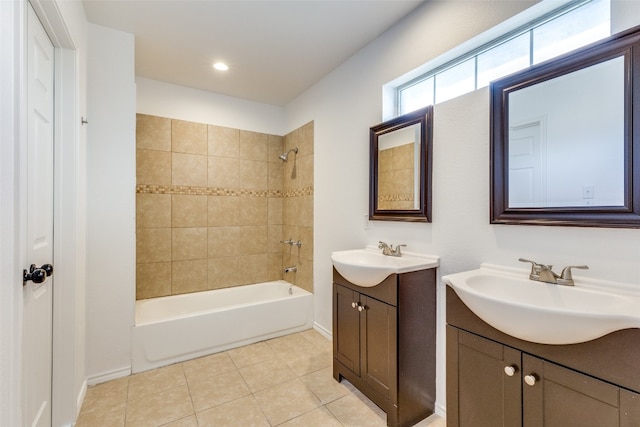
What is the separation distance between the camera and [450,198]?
1675mm

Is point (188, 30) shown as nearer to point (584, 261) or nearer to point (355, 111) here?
point (355, 111)

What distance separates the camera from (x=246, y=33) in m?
2.10

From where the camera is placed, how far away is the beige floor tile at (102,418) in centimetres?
163

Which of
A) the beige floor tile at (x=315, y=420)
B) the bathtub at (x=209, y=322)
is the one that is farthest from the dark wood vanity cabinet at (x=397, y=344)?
the bathtub at (x=209, y=322)

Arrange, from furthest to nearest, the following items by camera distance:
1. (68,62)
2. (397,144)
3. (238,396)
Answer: (397,144) → (238,396) → (68,62)

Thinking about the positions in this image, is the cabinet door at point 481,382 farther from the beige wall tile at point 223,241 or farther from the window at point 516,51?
the beige wall tile at point 223,241

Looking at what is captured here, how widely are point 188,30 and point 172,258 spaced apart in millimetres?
2091

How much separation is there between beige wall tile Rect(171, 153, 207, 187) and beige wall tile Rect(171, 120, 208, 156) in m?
0.06

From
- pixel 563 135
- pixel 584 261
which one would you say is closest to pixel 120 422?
pixel 584 261

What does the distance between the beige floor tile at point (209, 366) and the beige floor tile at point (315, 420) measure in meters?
0.77

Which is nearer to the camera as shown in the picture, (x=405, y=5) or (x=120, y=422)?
(x=120, y=422)

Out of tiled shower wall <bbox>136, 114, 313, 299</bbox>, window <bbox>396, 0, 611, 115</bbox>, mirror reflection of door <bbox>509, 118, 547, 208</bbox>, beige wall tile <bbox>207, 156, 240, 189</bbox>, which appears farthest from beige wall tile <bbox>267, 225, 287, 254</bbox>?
mirror reflection of door <bbox>509, 118, 547, 208</bbox>

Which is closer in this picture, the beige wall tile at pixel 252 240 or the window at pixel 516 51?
the window at pixel 516 51

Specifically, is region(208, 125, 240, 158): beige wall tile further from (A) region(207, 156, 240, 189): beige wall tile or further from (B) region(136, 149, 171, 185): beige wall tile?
(B) region(136, 149, 171, 185): beige wall tile
